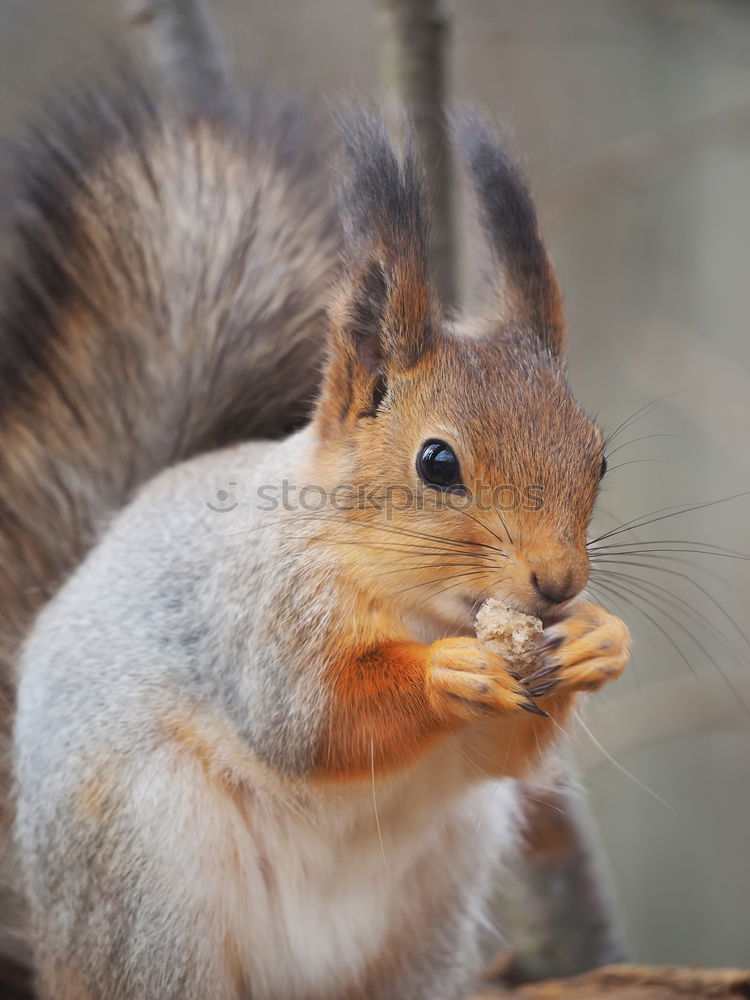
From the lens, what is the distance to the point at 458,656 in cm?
126

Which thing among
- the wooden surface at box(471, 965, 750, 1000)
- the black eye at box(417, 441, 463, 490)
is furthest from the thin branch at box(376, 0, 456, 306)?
the wooden surface at box(471, 965, 750, 1000)

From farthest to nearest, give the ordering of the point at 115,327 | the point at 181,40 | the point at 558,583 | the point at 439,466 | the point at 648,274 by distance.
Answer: the point at 648,274
the point at 181,40
the point at 115,327
the point at 439,466
the point at 558,583

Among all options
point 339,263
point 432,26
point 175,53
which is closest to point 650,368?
point 432,26

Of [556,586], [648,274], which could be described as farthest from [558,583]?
[648,274]

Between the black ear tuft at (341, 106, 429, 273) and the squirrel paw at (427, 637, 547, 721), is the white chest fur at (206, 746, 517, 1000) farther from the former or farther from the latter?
the black ear tuft at (341, 106, 429, 273)

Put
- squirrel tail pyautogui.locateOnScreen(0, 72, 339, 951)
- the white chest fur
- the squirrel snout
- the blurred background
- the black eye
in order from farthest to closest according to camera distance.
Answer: the blurred background
squirrel tail pyautogui.locateOnScreen(0, 72, 339, 951)
the white chest fur
the black eye
the squirrel snout

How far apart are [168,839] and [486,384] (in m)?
0.77

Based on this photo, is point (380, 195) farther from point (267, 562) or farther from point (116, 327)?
point (116, 327)

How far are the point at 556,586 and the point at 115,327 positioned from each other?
44.8 inches

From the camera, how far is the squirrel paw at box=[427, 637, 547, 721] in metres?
1.22

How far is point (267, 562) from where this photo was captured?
150 centimetres

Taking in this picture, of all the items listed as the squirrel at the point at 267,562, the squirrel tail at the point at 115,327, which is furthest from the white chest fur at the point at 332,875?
the squirrel tail at the point at 115,327

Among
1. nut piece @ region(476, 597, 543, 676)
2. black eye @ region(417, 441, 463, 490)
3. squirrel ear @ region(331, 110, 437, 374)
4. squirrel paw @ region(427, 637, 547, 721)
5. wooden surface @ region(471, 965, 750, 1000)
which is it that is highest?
squirrel ear @ region(331, 110, 437, 374)

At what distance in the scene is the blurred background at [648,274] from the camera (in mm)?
3496
